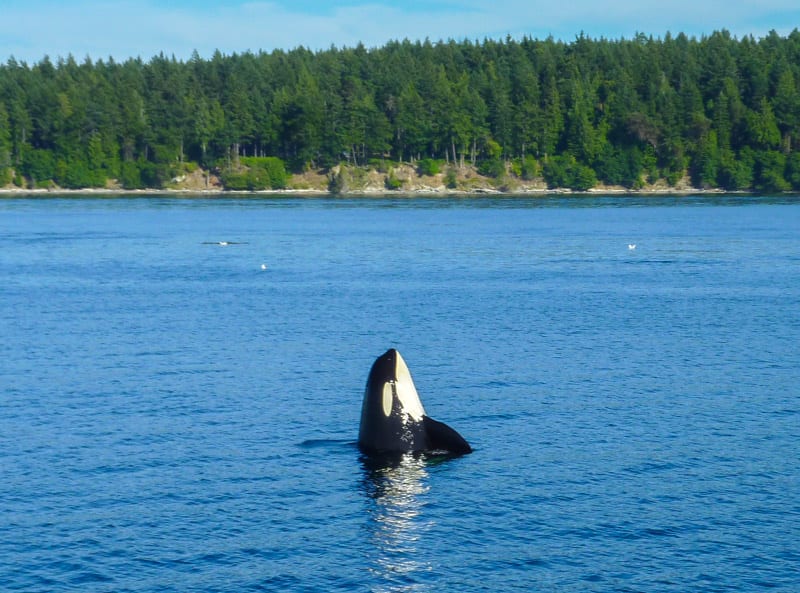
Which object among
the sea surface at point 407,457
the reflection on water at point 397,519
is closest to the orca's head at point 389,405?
the reflection on water at point 397,519

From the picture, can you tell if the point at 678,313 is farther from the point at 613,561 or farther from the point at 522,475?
the point at 613,561

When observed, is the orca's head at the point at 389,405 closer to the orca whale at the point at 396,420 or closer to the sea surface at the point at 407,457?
the orca whale at the point at 396,420

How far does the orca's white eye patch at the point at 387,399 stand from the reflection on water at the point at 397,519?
1686 millimetres

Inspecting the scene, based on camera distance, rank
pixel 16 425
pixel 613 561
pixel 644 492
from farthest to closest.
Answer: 1. pixel 16 425
2. pixel 644 492
3. pixel 613 561

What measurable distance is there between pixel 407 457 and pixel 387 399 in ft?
7.61

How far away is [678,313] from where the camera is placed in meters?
76.1

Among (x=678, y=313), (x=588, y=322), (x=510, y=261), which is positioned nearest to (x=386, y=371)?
(x=588, y=322)

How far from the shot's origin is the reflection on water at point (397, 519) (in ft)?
98.5

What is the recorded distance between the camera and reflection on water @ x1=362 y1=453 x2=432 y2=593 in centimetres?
3002

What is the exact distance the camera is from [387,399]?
38375 millimetres

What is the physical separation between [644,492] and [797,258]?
84228 mm

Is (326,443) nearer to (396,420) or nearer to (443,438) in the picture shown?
(396,420)

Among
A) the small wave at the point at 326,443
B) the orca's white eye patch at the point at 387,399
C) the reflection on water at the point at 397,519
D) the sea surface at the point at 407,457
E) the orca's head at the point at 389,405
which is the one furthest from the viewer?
the small wave at the point at 326,443

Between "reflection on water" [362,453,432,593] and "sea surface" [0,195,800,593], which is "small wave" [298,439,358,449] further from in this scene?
"reflection on water" [362,453,432,593]
